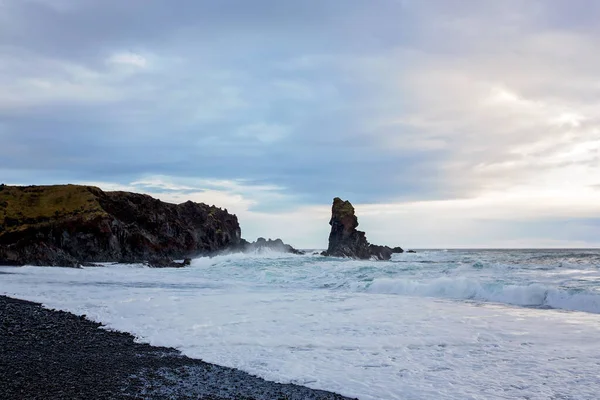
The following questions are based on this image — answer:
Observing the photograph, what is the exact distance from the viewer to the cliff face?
1601 inches

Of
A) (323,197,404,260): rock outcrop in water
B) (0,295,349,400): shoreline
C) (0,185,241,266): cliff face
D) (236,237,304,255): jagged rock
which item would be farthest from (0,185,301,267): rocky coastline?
(0,295,349,400): shoreline

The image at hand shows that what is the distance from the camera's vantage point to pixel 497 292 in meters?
19.0

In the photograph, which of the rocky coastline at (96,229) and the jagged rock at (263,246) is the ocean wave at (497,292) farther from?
the jagged rock at (263,246)

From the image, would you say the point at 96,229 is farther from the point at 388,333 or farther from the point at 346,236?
the point at 388,333

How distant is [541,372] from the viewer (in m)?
7.71

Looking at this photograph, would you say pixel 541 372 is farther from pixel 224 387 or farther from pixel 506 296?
pixel 506 296

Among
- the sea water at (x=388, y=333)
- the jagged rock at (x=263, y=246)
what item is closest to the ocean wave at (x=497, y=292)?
the sea water at (x=388, y=333)

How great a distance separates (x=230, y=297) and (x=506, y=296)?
10.7 metres

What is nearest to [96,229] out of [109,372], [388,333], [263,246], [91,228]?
[91,228]

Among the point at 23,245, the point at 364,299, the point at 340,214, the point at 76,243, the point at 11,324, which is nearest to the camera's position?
the point at 11,324

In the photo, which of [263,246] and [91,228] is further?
[263,246]

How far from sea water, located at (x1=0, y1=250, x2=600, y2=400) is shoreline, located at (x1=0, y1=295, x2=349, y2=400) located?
486 mm

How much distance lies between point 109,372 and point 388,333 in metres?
6.25

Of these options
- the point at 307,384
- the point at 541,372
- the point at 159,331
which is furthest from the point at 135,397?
the point at 541,372
